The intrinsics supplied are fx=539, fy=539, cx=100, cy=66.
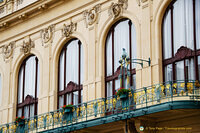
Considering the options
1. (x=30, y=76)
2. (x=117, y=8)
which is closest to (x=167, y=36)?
(x=117, y=8)

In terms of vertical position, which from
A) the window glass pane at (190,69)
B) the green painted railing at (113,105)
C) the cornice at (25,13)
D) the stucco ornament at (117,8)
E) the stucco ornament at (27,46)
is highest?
the cornice at (25,13)

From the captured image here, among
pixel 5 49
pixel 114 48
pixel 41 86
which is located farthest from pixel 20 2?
pixel 114 48

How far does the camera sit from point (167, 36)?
2594 centimetres

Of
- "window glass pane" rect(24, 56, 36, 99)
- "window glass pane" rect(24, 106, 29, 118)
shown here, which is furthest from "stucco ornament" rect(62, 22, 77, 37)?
"window glass pane" rect(24, 106, 29, 118)

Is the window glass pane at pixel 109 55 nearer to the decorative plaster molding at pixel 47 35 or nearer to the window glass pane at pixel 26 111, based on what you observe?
the decorative plaster molding at pixel 47 35

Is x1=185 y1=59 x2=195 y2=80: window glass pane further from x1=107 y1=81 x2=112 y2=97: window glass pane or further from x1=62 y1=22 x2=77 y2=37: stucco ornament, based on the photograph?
x1=62 y1=22 x2=77 y2=37: stucco ornament

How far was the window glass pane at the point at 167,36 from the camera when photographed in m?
25.7

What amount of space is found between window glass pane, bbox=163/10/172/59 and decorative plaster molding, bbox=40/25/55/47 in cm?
822

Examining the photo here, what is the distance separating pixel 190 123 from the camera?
23.6 m

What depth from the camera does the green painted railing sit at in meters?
23.0

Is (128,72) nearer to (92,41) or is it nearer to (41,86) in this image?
(92,41)

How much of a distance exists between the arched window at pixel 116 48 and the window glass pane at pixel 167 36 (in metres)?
1.94

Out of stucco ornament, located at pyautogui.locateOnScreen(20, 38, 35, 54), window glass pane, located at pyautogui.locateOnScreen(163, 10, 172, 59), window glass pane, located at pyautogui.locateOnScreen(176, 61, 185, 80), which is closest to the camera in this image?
window glass pane, located at pyautogui.locateOnScreen(176, 61, 185, 80)

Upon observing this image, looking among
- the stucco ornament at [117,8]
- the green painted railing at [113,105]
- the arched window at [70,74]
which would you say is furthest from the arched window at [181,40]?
the arched window at [70,74]
